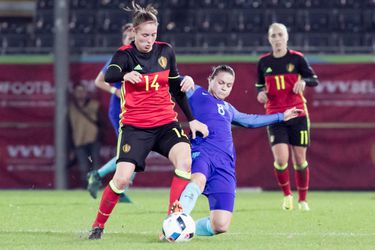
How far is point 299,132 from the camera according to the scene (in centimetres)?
1239

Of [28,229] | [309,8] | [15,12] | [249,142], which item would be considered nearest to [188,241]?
[28,229]

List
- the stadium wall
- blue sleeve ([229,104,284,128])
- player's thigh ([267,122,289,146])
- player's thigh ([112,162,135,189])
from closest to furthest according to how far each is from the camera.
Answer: player's thigh ([112,162,135,189]), blue sleeve ([229,104,284,128]), player's thigh ([267,122,289,146]), the stadium wall

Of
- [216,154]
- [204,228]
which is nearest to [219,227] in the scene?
[204,228]

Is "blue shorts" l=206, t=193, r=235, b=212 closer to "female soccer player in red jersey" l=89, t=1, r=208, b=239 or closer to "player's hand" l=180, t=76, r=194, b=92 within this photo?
"female soccer player in red jersey" l=89, t=1, r=208, b=239

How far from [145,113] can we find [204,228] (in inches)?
42.9

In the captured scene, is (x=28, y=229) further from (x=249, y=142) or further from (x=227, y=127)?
(x=249, y=142)

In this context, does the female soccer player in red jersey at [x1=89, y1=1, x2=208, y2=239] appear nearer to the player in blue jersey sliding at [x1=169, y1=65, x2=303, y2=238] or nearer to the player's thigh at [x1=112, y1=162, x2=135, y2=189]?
the player's thigh at [x1=112, y1=162, x2=135, y2=189]

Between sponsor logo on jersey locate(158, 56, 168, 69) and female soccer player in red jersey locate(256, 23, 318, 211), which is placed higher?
sponsor logo on jersey locate(158, 56, 168, 69)

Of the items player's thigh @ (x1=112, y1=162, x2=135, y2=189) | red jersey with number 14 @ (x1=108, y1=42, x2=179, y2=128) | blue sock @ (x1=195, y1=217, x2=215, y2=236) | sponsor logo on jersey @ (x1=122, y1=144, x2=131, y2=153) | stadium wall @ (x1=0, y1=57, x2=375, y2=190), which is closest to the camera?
player's thigh @ (x1=112, y1=162, x2=135, y2=189)

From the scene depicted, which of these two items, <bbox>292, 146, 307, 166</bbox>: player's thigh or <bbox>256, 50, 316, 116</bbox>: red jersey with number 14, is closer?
<bbox>256, 50, 316, 116</bbox>: red jersey with number 14

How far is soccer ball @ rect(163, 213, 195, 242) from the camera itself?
25.9 feet

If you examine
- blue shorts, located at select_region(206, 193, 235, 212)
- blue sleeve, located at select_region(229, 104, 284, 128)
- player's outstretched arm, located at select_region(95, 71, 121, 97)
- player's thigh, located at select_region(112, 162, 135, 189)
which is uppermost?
blue sleeve, located at select_region(229, 104, 284, 128)

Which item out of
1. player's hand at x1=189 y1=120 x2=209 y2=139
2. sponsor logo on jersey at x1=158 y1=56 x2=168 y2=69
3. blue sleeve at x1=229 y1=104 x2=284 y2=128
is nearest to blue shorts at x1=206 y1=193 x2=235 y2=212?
player's hand at x1=189 y1=120 x2=209 y2=139

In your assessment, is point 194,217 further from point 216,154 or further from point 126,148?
point 126,148
